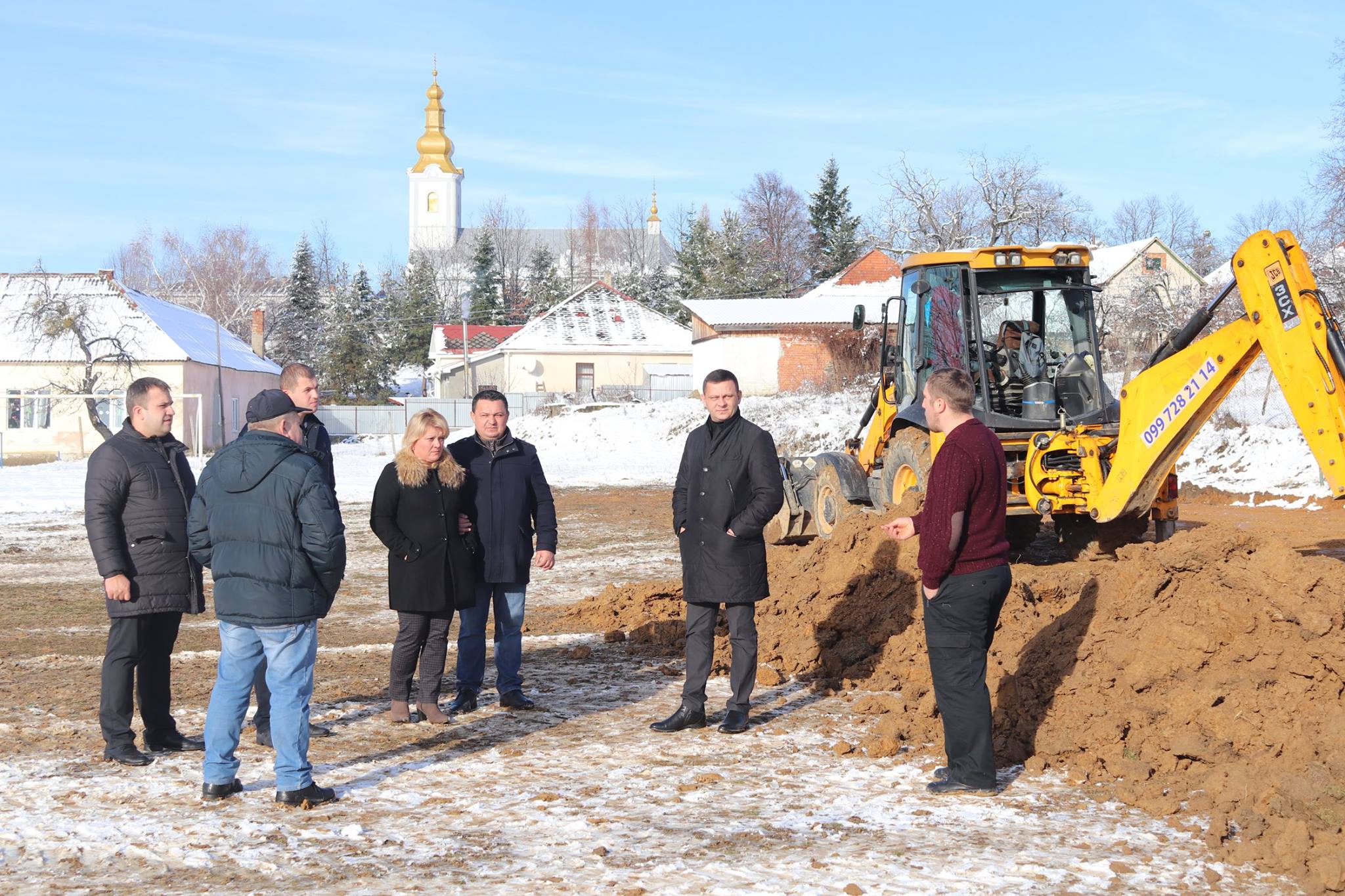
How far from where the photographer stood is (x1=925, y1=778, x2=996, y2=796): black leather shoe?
5.62 meters

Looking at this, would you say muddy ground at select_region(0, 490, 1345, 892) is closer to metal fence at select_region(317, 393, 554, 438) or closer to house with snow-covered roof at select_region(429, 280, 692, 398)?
metal fence at select_region(317, 393, 554, 438)

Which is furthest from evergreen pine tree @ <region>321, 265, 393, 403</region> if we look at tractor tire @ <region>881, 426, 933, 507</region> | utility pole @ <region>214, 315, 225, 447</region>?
tractor tire @ <region>881, 426, 933, 507</region>

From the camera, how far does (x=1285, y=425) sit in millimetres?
21656

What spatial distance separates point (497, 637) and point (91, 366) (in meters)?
38.1

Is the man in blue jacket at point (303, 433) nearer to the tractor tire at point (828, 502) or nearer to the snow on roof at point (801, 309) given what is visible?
the tractor tire at point (828, 502)

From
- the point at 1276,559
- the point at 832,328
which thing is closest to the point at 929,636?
the point at 1276,559

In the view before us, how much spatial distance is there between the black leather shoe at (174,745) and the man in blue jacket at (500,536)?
149cm

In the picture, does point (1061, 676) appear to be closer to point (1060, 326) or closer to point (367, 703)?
point (367, 703)

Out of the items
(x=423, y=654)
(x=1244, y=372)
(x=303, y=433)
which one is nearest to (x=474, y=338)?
(x=1244, y=372)

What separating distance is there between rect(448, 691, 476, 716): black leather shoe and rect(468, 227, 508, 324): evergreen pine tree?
237 ft

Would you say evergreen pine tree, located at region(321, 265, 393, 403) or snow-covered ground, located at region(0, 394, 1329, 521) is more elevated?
evergreen pine tree, located at region(321, 265, 393, 403)

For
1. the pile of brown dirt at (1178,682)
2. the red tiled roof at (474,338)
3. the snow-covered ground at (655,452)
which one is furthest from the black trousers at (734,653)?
the red tiled roof at (474,338)

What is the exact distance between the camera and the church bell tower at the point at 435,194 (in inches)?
4503

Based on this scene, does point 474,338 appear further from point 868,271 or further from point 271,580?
Answer: point 271,580
